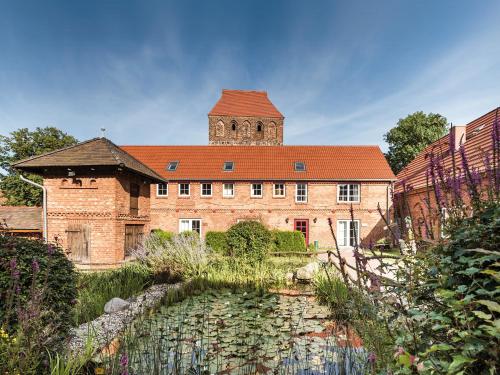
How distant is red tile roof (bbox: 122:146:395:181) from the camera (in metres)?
24.6

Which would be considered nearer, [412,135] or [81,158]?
[81,158]

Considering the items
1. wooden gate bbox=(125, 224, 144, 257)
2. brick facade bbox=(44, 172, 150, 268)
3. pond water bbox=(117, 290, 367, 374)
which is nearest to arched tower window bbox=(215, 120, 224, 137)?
wooden gate bbox=(125, 224, 144, 257)

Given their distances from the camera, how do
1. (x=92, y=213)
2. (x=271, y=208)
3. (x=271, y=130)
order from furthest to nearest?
(x=271, y=130), (x=271, y=208), (x=92, y=213)

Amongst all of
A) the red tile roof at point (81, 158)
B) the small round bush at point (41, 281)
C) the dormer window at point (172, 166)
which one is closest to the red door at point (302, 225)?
the dormer window at point (172, 166)

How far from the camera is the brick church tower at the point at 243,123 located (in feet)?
147

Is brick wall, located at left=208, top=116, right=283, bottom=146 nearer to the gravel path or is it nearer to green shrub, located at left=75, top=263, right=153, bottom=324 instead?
green shrub, located at left=75, top=263, right=153, bottom=324

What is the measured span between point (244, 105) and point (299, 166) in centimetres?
2372

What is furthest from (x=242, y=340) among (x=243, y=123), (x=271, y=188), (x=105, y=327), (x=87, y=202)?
(x=243, y=123)

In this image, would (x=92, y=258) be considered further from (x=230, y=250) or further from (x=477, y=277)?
(x=477, y=277)

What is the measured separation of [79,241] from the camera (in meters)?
13.7

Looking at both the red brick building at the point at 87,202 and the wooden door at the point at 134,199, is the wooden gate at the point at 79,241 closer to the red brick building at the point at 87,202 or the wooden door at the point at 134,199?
the red brick building at the point at 87,202

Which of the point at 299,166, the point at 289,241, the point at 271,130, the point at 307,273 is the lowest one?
the point at 289,241

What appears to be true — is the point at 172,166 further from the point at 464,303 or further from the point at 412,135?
the point at 412,135

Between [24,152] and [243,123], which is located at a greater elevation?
[243,123]
